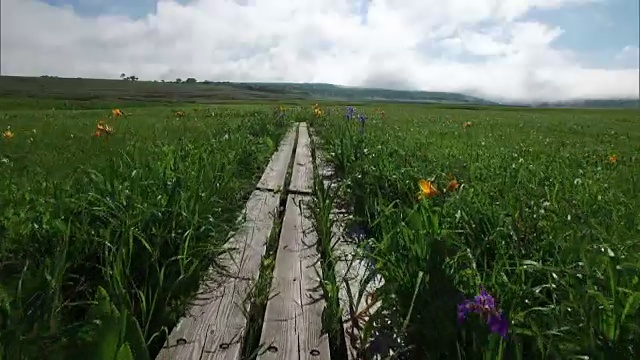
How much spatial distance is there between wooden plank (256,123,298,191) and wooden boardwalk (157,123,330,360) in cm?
94

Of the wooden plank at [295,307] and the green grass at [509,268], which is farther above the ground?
the green grass at [509,268]

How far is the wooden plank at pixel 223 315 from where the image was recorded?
5.27 feet

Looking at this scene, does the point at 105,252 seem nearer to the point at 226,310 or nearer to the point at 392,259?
the point at 226,310

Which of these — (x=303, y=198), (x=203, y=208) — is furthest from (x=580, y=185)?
(x=203, y=208)

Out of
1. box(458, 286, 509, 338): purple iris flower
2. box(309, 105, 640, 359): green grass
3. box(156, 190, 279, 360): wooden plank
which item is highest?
box(458, 286, 509, 338): purple iris flower

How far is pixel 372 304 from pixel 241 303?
57 centimetres

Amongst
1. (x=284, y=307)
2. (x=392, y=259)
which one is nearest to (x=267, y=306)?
(x=284, y=307)

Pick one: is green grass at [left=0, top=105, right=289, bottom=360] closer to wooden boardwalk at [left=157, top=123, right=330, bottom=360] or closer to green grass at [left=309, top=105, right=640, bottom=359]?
wooden boardwalk at [left=157, top=123, right=330, bottom=360]

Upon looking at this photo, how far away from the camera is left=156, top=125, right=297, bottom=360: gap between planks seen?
A: 1.61 metres

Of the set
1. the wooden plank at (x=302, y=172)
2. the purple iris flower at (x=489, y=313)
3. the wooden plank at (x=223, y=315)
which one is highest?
the purple iris flower at (x=489, y=313)

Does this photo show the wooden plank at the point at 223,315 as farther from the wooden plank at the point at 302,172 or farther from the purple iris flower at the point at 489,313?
the wooden plank at the point at 302,172

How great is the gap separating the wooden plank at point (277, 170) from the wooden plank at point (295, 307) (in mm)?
1435

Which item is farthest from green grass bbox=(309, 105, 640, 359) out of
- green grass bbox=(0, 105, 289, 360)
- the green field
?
green grass bbox=(0, 105, 289, 360)

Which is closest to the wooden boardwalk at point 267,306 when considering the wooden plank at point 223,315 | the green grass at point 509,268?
the wooden plank at point 223,315
